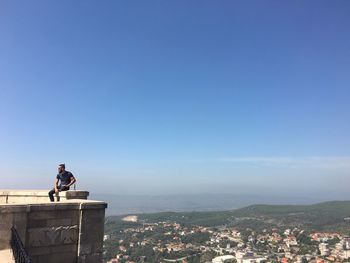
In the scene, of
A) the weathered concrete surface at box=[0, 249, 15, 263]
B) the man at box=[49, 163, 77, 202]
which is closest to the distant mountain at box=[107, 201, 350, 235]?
the man at box=[49, 163, 77, 202]

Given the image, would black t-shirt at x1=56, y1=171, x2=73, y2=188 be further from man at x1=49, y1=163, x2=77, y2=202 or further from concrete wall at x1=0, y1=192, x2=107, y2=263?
concrete wall at x1=0, y1=192, x2=107, y2=263

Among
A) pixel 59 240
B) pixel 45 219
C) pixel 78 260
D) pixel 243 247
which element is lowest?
pixel 243 247

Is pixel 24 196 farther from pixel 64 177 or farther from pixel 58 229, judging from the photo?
pixel 58 229

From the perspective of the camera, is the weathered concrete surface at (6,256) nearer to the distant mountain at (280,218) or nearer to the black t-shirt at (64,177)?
the black t-shirt at (64,177)

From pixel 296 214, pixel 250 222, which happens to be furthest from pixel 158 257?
pixel 296 214

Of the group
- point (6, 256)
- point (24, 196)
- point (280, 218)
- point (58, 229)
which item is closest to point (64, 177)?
point (24, 196)

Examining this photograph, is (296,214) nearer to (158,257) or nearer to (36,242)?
(158,257)
